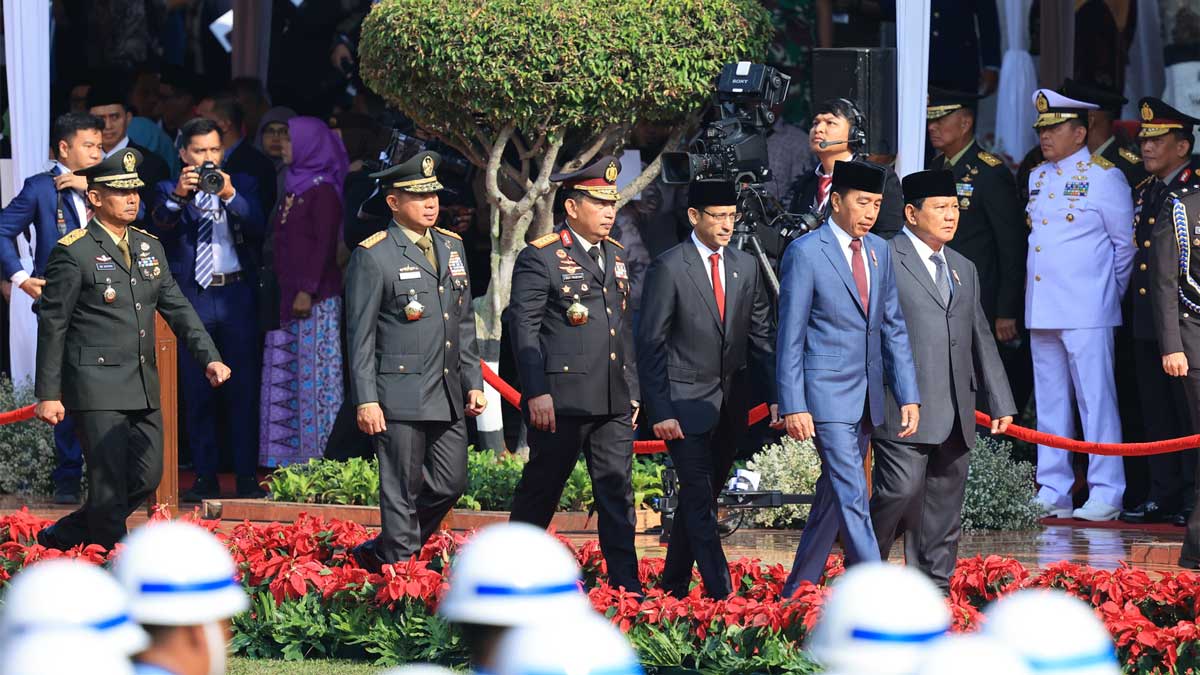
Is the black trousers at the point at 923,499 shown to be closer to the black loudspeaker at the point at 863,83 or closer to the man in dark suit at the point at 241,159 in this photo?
the black loudspeaker at the point at 863,83

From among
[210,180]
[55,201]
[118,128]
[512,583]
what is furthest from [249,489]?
[512,583]

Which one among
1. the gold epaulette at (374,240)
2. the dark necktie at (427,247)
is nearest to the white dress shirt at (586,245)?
the dark necktie at (427,247)

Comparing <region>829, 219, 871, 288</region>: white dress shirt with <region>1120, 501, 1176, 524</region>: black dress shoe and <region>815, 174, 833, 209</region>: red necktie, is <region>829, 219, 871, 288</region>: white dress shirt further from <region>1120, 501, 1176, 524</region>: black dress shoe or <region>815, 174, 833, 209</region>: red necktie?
<region>1120, 501, 1176, 524</region>: black dress shoe

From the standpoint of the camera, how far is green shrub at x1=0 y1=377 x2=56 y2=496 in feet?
40.5

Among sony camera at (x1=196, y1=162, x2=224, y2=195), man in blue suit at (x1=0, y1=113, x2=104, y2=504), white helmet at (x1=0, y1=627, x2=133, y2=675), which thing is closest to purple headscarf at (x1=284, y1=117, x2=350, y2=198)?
sony camera at (x1=196, y1=162, x2=224, y2=195)

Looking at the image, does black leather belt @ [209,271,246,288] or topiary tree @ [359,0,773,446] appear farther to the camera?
black leather belt @ [209,271,246,288]

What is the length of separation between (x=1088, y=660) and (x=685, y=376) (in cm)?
523

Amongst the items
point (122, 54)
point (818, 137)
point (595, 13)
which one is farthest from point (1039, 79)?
point (122, 54)

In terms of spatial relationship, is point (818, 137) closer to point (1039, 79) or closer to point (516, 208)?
point (516, 208)

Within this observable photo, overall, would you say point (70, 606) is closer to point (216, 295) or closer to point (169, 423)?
point (169, 423)

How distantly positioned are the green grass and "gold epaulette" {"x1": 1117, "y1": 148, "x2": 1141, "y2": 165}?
18.2 feet

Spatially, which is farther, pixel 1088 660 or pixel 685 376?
pixel 685 376

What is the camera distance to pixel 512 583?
319cm

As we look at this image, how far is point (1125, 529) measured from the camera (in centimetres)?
1056
